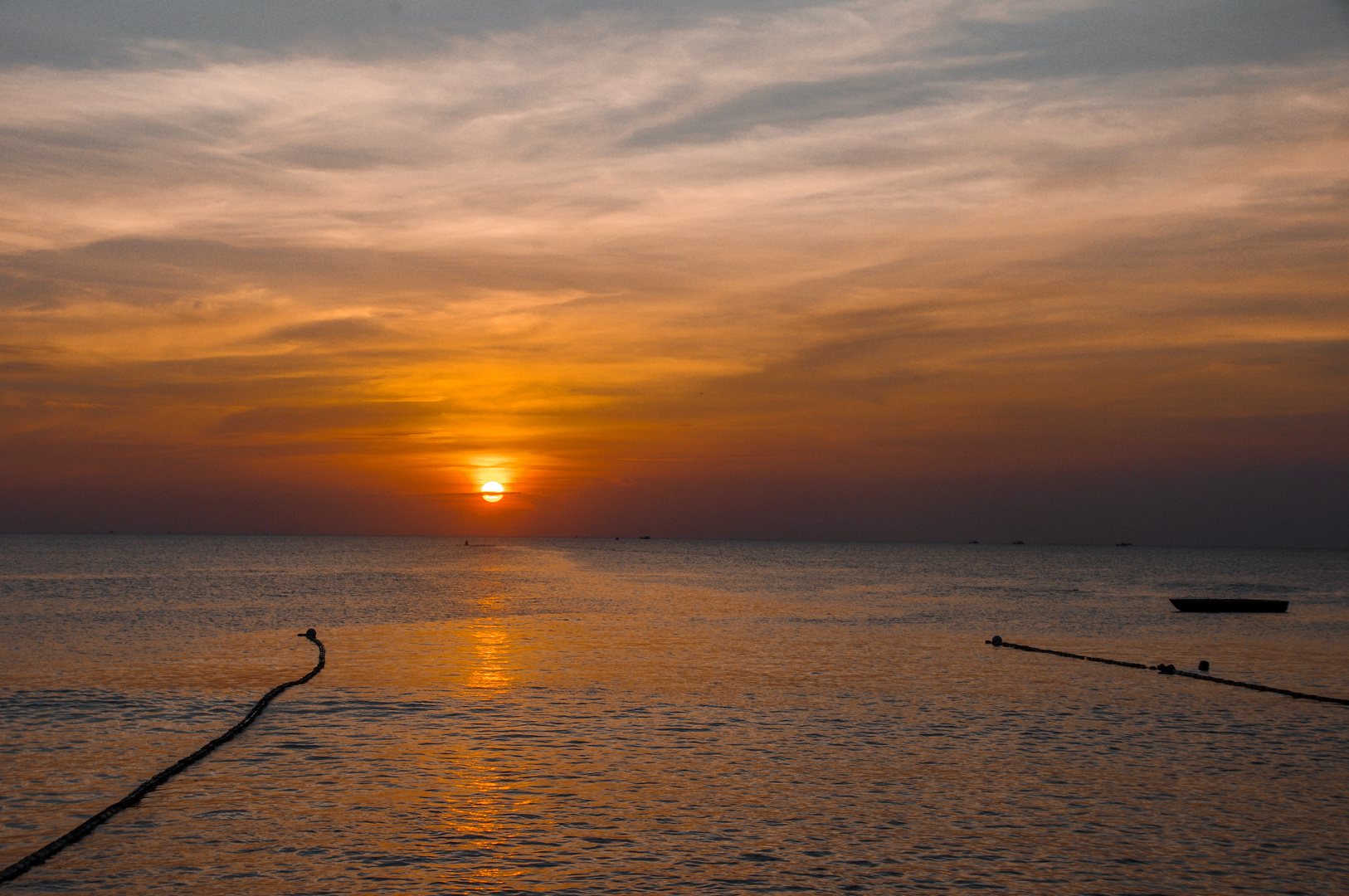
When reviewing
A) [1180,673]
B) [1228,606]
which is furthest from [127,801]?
[1228,606]

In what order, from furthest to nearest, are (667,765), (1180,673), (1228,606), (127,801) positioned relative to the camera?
(1228,606) → (1180,673) → (667,765) → (127,801)

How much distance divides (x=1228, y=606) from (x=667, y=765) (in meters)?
66.1

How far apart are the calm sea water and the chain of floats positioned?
0.57m

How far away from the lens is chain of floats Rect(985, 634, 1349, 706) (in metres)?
31.9

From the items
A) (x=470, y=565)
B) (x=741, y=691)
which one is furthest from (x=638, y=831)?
(x=470, y=565)

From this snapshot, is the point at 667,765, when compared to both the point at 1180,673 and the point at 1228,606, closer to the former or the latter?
the point at 1180,673

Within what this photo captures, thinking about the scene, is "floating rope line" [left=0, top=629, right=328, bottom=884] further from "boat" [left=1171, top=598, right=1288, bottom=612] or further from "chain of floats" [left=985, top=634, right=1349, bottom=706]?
"boat" [left=1171, top=598, right=1288, bottom=612]

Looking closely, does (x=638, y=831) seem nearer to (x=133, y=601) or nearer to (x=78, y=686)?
(x=78, y=686)

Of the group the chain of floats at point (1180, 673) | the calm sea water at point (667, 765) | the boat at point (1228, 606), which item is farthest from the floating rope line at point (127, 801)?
the boat at point (1228, 606)

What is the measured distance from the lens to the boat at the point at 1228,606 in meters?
74.2

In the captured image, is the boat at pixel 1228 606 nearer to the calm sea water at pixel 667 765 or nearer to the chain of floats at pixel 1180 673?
the calm sea water at pixel 667 765

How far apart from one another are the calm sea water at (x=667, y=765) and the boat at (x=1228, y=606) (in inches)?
1007

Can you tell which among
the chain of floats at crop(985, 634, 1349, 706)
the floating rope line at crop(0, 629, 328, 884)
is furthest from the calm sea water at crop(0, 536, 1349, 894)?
the chain of floats at crop(985, 634, 1349, 706)

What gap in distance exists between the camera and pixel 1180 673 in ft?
125
